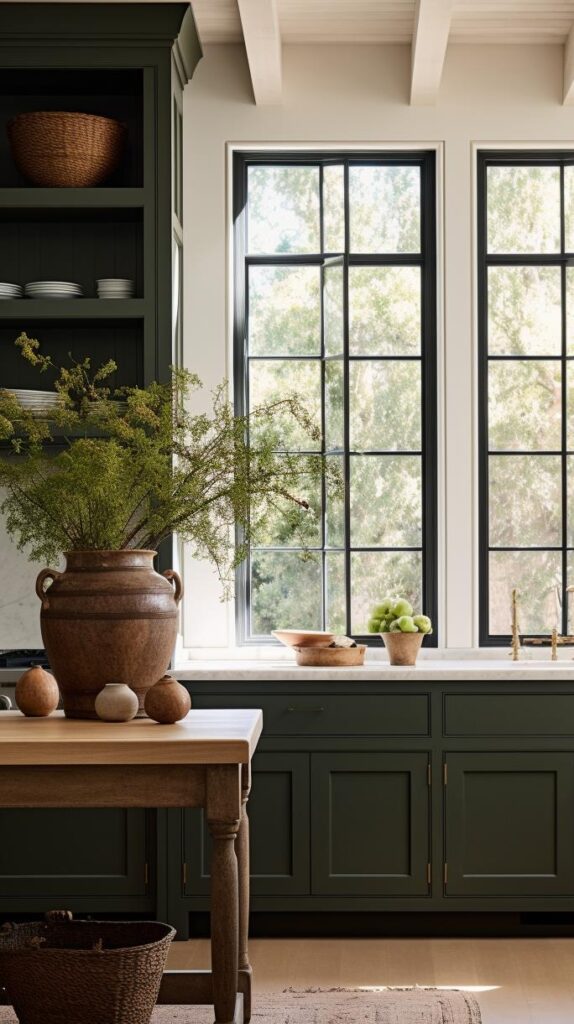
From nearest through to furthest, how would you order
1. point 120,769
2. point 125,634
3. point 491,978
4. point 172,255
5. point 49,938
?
point 120,769
point 125,634
point 49,938
point 491,978
point 172,255

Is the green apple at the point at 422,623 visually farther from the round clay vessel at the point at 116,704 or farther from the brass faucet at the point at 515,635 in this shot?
the round clay vessel at the point at 116,704

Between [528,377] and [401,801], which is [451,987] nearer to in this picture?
[401,801]

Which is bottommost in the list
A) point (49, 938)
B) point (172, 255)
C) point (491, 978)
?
point (491, 978)

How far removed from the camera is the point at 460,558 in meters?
4.73

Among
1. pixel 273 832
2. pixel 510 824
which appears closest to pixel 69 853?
pixel 273 832

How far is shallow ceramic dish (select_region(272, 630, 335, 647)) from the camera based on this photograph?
4414 millimetres

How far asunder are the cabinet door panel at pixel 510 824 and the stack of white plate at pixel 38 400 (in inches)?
73.1

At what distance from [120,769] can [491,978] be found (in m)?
1.85

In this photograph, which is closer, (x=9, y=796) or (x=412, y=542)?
(x=9, y=796)

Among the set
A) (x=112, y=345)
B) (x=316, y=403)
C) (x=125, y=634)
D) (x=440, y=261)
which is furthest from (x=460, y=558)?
(x=125, y=634)

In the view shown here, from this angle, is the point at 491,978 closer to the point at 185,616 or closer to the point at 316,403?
the point at 185,616

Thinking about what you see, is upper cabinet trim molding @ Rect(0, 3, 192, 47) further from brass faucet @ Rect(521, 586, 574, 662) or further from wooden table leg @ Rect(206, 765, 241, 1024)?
wooden table leg @ Rect(206, 765, 241, 1024)

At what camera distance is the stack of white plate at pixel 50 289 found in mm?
4328

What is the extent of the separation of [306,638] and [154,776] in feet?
6.46
